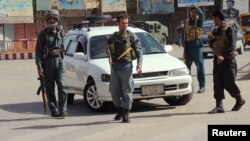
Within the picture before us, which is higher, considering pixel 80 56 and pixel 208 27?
pixel 80 56

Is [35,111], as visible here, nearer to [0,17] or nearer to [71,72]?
[71,72]

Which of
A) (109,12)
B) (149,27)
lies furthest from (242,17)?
(109,12)

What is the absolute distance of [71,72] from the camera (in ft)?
42.0

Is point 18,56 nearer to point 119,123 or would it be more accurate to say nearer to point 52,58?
point 52,58

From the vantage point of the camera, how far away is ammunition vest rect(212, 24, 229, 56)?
10398 millimetres

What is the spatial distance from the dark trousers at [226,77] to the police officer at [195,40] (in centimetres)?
323

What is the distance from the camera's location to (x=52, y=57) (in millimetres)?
11070

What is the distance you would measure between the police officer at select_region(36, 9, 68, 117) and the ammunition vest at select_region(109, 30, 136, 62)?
1.33 meters

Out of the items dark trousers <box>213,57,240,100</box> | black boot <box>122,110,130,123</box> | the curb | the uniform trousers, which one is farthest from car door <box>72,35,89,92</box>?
the curb

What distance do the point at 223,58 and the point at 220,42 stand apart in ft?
0.92

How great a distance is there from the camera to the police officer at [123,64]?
10008 millimetres

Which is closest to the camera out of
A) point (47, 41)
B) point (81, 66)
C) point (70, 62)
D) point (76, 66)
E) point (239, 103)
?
point (239, 103)

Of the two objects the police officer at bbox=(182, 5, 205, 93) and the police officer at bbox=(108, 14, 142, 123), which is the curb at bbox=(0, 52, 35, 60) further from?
the police officer at bbox=(108, 14, 142, 123)

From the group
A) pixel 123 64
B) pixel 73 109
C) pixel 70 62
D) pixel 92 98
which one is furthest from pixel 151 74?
pixel 70 62
